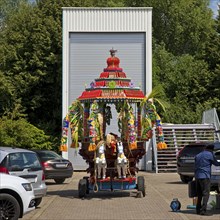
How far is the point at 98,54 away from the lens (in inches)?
1458

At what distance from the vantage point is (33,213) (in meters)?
15.1

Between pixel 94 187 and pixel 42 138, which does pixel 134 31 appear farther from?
pixel 94 187

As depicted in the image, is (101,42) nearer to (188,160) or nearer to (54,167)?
(54,167)

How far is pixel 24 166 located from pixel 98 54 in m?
22.1

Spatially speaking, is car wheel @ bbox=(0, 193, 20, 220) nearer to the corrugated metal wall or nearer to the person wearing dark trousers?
the person wearing dark trousers

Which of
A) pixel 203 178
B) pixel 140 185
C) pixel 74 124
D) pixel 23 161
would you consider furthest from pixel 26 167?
pixel 140 185

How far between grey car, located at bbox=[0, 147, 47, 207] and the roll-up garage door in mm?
20941

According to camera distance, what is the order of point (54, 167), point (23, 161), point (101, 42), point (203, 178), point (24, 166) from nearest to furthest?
point (203, 178)
point (24, 166)
point (23, 161)
point (54, 167)
point (101, 42)

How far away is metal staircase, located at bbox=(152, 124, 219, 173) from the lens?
34062 mm

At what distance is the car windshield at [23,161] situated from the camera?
49.6ft

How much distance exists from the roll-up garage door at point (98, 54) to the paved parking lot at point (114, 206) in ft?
50.1

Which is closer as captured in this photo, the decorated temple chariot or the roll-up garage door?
the decorated temple chariot

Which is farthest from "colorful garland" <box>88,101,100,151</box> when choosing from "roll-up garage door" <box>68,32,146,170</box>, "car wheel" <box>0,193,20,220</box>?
"roll-up garage door" <box>68,32,146,170</box>

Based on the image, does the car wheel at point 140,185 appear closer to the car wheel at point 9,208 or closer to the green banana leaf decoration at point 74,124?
the green banana leaf decoration at point 74,124
